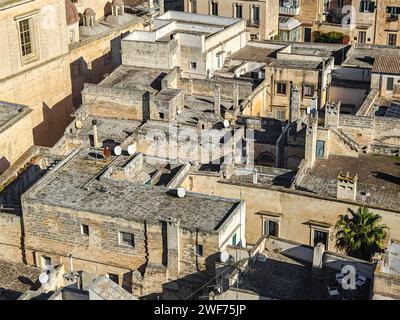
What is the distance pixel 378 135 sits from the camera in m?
58.8

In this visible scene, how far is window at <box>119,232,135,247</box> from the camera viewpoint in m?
44.3

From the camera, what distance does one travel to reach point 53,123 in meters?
72.6

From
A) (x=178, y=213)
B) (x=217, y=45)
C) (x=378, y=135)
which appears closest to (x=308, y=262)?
(x=178, y=213)

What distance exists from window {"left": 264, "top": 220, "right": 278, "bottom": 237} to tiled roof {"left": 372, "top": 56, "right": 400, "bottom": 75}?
21.0 metres

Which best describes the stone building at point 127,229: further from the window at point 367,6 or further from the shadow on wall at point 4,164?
the window at point 367,6

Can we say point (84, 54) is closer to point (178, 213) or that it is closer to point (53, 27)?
point (53, 27)

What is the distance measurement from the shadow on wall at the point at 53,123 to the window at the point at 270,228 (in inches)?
1018

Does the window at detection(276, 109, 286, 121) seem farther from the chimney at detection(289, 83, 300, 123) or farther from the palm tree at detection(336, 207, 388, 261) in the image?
the palm tree at detection(336, 207, 388, 261)

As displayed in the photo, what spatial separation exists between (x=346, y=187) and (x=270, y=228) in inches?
222

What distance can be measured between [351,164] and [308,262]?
13.0 metres

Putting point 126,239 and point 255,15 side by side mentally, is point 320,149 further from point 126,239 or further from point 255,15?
point 255,15

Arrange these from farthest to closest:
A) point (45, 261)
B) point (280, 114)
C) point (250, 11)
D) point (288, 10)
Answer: point (288, 10), point (250, 11), point (280, 114), point (45, 261)

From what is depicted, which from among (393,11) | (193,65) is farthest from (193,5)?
(393,11)

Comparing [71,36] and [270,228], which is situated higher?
[71,36]
